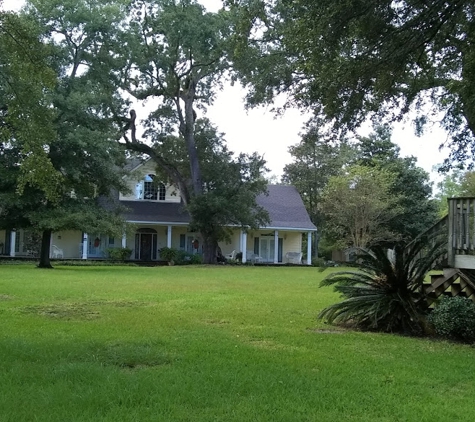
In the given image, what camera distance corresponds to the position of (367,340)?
27.5 feet

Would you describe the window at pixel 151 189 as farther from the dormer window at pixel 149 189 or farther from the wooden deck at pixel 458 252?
the wooden deck at pixel 458 252

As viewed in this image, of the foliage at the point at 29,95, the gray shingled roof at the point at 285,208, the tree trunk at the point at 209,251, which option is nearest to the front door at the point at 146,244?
the tree trunk at the point at 209,251

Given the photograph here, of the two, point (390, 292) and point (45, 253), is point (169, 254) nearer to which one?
point (45, 253)

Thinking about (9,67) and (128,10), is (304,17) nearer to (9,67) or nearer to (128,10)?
(9,67)

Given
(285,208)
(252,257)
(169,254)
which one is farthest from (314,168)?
(169,254)

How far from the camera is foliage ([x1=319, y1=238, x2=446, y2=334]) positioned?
941 centimetres

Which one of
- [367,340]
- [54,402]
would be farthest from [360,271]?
[54,402]

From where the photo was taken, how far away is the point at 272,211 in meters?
41.3

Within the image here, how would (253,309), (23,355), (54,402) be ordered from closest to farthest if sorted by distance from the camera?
(54,402)
(23,355)
(253,309)

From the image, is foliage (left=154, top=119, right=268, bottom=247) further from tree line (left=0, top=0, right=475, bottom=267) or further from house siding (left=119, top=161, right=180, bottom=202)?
house siding (left=119, top=161, right=180, bottom=202)

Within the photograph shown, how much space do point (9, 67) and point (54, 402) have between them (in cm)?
560

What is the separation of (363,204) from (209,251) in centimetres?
1169

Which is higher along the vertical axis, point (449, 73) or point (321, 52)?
point (449, 73)

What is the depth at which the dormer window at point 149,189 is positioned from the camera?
40.1 m
